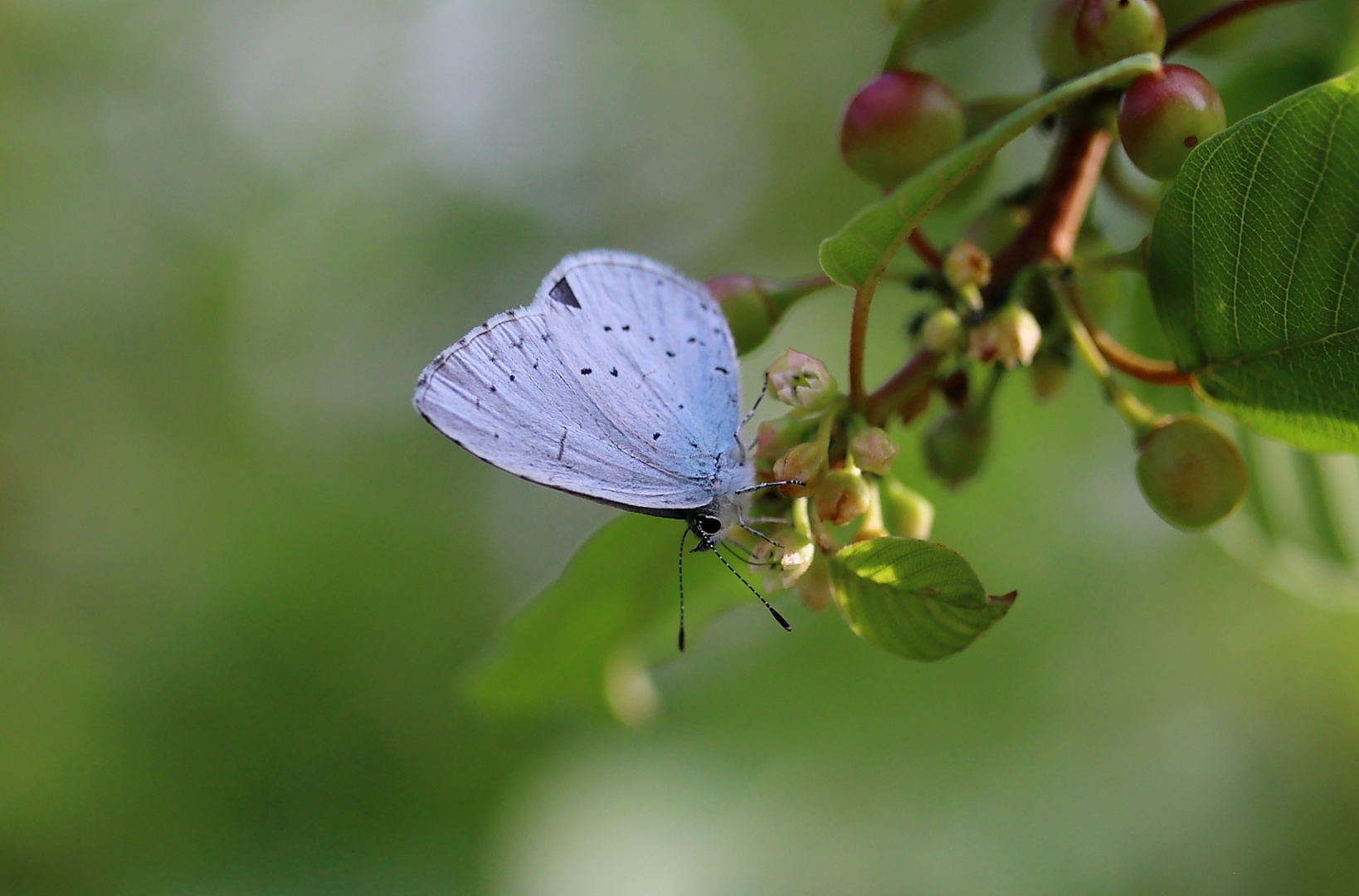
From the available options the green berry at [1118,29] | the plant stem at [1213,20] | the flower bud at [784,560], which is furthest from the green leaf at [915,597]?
the plant stem at [1213,20]

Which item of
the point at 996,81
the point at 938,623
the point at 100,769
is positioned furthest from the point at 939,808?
the point at 100,769

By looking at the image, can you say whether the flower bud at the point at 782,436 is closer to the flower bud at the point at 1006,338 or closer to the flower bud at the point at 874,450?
the flower bud at the point at 874,450

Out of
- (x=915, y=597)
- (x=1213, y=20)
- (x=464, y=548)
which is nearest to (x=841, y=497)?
(x=915, y=597)

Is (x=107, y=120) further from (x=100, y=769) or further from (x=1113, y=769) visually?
(x=1113, y=769)

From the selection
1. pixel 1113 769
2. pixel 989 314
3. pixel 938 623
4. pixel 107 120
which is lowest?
pixel 1113 769

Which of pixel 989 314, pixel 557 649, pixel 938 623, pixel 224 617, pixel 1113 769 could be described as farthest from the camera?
pixel 224 617

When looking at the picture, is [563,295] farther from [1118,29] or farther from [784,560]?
[1118,29]

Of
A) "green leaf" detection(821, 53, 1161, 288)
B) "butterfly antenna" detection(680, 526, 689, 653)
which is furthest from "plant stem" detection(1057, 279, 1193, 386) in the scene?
"butterfly antenna" detection(680, 526, 689, 653)
